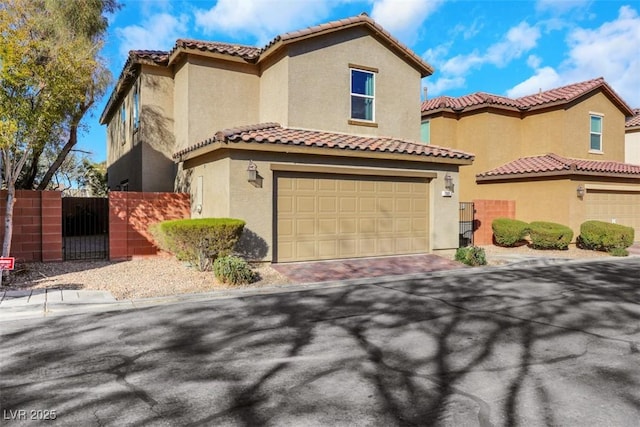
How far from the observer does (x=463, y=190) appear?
21.3 m

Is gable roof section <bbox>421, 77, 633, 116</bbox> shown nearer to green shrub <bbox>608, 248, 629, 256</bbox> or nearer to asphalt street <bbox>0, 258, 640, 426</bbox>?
green shrub <bbox>608, 248, 629, 256</bbox>

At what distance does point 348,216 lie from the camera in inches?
517

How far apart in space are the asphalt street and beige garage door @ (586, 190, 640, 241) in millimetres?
12061

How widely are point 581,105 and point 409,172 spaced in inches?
489

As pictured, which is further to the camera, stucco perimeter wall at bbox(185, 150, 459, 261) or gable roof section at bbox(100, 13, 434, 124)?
gable roof section at bbox(100, 13, 434, 124)

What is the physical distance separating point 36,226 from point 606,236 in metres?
19.2

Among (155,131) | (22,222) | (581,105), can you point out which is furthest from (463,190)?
(22,222)

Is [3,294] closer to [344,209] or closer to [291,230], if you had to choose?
[291,230]

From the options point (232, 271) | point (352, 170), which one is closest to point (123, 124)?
point (352, 170)

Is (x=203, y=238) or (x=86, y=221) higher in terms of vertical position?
(x=86, y=221)

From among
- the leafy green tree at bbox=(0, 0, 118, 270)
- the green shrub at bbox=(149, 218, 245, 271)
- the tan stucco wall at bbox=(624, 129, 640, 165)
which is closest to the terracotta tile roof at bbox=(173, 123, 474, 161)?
the green shrub at bbox=(149, 218, 245, 271)

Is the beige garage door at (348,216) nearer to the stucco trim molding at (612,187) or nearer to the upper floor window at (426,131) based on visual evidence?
the upper floor window at (426,131)

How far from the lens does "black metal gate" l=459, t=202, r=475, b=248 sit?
18.3 m

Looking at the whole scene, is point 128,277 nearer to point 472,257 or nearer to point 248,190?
point 248,190
